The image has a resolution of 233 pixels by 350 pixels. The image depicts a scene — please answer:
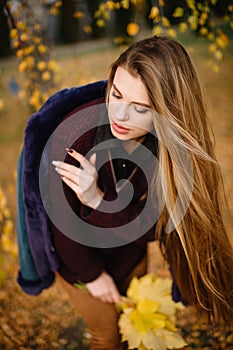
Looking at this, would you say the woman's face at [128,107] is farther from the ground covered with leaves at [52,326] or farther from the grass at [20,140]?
the ground covered with leaves at [52,326]

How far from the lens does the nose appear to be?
139 cm

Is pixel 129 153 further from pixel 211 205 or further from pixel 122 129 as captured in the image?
pixel 211 205

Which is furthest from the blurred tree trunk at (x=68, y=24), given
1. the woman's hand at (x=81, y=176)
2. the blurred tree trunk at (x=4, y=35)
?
the woman's hand at (x=81, y=176)

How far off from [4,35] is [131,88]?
1.71m

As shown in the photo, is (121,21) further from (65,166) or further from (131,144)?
(65,166)

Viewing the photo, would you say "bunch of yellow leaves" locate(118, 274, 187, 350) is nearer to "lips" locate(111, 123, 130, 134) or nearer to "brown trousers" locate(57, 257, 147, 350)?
"brown trousers" locate(57, 257, 147, 350)

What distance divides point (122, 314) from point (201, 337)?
47 centimetres

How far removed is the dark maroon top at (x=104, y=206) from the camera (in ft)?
5.05

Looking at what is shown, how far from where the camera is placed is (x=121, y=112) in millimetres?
1395

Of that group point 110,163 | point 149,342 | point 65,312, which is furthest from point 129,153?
Result: point 65,312

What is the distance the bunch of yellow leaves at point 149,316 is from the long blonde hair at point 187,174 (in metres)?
0.27

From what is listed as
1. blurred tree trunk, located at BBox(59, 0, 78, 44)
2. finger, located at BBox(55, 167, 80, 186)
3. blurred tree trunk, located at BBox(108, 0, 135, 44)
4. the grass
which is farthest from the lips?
blurred tree trunk, located at BBox(59, 0, 78, 44)

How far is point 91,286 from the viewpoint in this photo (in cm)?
175

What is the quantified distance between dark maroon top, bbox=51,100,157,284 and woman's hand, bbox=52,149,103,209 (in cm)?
3
